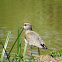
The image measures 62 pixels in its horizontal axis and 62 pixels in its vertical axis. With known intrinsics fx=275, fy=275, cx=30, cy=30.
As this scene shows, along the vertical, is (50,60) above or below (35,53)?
above

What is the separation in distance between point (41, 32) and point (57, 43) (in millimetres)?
1716

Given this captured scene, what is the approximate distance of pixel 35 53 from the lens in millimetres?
8336

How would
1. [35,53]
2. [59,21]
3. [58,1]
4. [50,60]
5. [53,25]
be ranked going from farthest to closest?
[58,1] → [59,21] → [53,25] → [35,53] → [50,60]

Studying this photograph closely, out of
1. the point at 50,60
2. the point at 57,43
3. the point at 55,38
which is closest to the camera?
the point at 50,60

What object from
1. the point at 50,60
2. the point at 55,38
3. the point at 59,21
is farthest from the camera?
the point at 59,21

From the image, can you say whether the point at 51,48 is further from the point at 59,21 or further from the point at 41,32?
the point at 59,21

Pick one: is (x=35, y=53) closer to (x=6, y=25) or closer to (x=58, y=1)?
(x=6, y=25)

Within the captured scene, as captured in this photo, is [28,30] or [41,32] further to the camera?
[41,32]

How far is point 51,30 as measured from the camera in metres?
11.3

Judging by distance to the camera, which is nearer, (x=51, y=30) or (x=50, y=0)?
(x=51, y=30)

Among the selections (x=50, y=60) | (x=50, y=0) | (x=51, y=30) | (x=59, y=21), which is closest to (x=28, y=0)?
(x=50, y=0)

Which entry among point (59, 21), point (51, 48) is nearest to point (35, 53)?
point (51, 48)

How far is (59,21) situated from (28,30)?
4.55 metres

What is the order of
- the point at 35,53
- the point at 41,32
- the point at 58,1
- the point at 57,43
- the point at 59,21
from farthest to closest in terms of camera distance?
the point at 58,1, the point at 59,21, the point at 41,32, the point at 57,43, the point at 35,53
